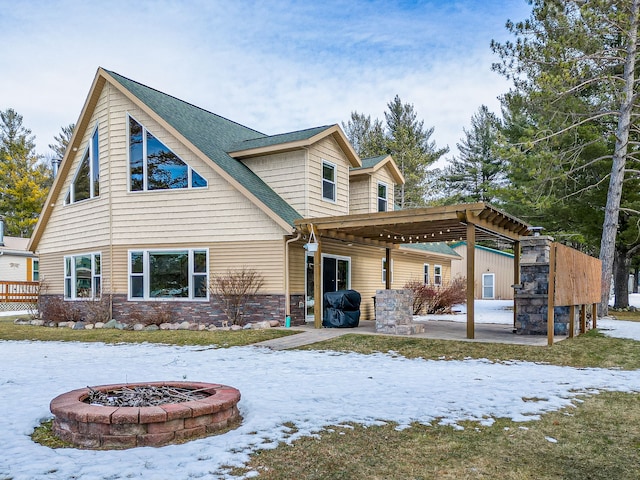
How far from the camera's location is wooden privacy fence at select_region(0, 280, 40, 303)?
22578mm

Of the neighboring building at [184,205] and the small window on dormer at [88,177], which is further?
the small window on dormer at [88,177]

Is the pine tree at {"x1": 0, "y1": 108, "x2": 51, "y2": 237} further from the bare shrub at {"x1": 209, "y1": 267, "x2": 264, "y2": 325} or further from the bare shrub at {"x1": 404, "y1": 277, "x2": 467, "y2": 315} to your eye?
the bare shrub at {"x1": 404, "y1": 277, "x2": 467, "y2": 315}

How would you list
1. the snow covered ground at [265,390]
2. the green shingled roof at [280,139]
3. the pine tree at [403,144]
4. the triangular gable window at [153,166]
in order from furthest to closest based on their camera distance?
the pine tree at [403,144], the green shingled roof at [280,139], the triangular gable window at [153,166], the snow covered ground at [265,390]

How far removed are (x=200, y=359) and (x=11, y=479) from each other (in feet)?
17.0

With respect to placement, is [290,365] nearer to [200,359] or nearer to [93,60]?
[200,359]

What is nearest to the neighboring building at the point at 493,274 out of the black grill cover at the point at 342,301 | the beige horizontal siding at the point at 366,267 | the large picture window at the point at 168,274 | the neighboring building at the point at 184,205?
the beige horizontal siding at the point at 366,267

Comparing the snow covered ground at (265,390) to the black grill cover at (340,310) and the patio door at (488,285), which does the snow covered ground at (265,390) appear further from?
the patio door at (488,285)

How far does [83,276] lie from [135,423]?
1253cm

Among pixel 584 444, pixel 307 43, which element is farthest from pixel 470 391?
pixel 307 43

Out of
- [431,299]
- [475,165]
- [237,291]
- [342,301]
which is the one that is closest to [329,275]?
[342,301]

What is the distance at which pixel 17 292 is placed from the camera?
2338cm

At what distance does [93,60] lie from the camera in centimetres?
2056

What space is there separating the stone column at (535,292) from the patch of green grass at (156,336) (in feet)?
16.5

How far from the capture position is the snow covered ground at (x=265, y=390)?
3615 mm
